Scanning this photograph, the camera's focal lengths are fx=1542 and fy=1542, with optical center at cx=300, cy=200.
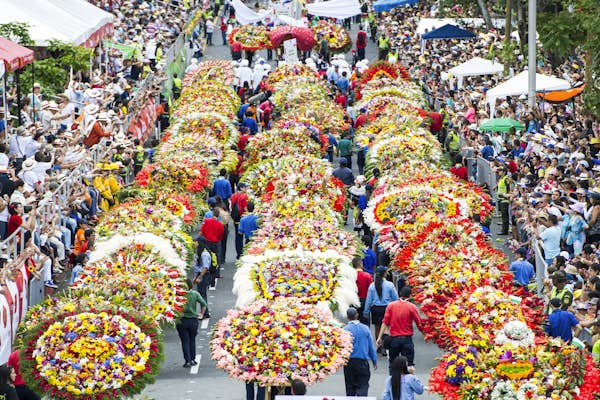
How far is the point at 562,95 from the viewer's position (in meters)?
36.0

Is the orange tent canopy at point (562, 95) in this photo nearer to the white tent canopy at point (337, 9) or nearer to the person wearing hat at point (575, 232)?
the person wearing hat at point (575, 232)

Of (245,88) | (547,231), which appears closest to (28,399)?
(547,231)

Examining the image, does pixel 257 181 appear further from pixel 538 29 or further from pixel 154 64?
pixel 154 64

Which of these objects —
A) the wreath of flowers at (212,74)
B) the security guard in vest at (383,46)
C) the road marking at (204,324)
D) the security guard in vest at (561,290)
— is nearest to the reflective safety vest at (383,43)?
the security guard in vest at (383,46)

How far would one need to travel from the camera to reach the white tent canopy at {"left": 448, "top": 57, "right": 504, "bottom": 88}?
4275 centimetres

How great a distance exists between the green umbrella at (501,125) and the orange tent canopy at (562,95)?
125cm

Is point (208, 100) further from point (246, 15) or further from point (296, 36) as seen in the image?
point (246, 15)

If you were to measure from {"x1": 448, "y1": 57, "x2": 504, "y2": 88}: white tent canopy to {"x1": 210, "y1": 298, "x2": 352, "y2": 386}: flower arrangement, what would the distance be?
24.6 meters

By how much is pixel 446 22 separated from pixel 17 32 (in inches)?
980

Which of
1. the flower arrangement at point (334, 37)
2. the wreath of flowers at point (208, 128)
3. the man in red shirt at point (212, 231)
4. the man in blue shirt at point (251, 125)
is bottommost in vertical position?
the flower arrangement at point (334, 37)

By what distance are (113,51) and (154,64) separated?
1.53 metres

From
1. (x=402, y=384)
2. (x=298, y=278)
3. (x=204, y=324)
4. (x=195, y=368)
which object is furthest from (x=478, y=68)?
(x=402, y=384)

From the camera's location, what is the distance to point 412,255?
988 inches

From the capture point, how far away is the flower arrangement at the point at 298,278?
70.8ft
